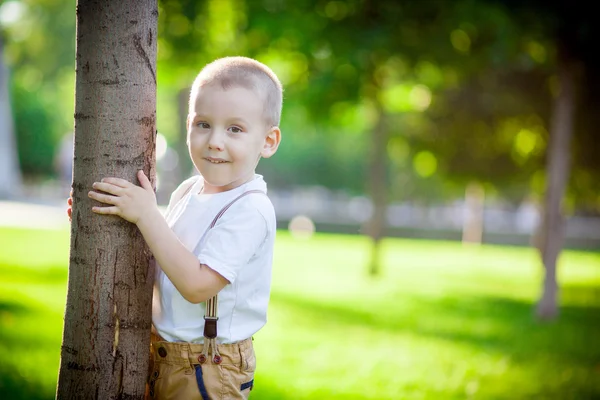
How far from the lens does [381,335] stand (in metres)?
8.12

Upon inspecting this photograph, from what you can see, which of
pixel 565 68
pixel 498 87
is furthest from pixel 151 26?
pixel 498 87

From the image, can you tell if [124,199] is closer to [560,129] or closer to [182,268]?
[182,268]

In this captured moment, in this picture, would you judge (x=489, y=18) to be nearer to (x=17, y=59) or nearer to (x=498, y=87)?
(x=498, y=87)

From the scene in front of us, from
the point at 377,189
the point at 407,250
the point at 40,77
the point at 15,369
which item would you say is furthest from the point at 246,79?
the point at 40,77

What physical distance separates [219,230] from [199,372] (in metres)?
0.48

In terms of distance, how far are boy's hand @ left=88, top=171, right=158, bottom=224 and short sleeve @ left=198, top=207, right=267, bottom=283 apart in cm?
22

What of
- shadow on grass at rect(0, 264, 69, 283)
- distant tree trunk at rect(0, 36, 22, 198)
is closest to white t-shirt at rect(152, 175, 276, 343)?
shadow on grass at rect(0, 264, 69, 283)

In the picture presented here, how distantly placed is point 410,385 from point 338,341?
1863mm

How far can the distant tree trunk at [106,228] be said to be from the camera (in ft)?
7.32

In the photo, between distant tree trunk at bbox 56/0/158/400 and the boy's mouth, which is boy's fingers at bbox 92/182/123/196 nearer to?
distant tree trunk at bbox 56/0/158/400

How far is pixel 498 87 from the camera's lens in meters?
13.2

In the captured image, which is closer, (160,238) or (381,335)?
(160,238)

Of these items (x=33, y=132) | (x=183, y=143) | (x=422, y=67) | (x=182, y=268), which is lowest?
(x=182, y=268)

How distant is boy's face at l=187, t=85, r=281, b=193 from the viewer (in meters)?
2.21
